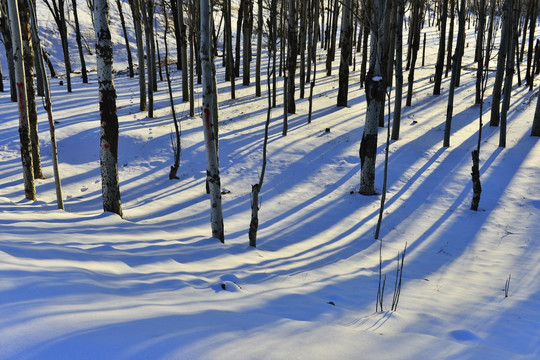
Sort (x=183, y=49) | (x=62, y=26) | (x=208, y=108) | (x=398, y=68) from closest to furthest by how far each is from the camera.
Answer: (x=208, y=108)
(x=398, y=68)
(x=183, y=49)
(x=62, y=26)

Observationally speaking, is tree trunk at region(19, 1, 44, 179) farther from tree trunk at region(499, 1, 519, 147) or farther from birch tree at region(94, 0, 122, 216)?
tree trunk at region(499, 1, 519, 147)

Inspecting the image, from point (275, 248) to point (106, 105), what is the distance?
13.5 feet

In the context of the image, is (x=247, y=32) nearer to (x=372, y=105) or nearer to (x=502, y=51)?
(x=502, y=51)

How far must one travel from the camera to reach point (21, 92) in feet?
25.8

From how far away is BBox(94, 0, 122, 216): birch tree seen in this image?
20.7 feet

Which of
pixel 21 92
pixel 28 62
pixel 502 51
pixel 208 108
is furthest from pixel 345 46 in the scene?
pixel 21 92

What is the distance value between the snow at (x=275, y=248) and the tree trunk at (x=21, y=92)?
2.63 feet

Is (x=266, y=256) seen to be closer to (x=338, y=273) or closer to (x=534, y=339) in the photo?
(x=338, y=273)

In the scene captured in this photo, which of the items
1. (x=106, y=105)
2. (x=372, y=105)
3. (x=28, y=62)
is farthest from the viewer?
(x=372, y=105)

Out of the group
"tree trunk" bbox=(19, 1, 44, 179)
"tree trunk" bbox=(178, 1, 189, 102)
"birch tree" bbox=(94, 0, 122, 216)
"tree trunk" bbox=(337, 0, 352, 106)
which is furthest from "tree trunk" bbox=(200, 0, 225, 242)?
"tree trunk" bbox=(337, 0, 352, 106)

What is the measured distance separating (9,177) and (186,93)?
9115 millimetres

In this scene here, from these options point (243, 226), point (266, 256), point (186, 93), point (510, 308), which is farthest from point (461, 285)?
point (186, 93)

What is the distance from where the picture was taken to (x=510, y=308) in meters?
4.98

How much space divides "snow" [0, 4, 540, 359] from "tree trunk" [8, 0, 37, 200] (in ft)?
2.63
